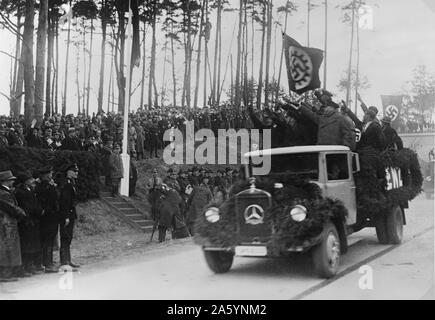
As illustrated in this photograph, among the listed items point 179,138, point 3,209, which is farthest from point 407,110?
point 3,209

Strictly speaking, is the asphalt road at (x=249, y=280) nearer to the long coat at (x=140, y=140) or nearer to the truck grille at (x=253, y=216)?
the truck grille at (x=253, y=216)

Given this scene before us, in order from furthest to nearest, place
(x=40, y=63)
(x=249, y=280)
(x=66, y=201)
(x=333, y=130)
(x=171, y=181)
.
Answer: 1. (x=40, y=63)
2. (x=171, y=181)
3. (x=333, y=130)
4. (x=66, y=201)
5. (x=249, y=280)

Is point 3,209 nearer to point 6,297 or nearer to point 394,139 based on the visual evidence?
point 6,297

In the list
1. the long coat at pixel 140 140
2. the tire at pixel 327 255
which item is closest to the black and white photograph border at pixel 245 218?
the tire at pixel 327 255

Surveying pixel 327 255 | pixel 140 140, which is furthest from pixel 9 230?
pixel 140 140

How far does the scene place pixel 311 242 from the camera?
23.2ft

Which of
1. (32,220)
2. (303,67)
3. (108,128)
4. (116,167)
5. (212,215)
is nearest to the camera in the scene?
(212,215)

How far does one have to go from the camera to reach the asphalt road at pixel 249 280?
6.55 meters

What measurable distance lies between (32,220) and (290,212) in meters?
4.09

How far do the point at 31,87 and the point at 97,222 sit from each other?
498 centimetres

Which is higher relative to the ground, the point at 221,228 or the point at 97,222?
the point at 221,228

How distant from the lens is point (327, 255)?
7.28 m

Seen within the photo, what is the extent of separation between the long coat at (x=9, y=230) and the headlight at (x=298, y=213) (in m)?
3.86

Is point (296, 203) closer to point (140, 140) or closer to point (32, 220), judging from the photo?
point (32, 220)
